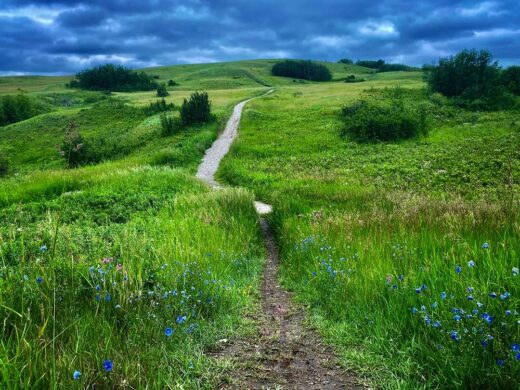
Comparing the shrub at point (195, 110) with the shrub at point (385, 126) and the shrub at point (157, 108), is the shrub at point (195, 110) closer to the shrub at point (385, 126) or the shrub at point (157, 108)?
the shrub at point (157, 108)

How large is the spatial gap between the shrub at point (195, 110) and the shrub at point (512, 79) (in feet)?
148

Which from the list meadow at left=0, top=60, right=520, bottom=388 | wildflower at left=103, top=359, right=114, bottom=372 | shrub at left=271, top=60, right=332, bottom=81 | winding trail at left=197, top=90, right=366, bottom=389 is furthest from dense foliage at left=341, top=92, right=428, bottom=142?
shrub at left=271, top=60, right=332, bottom=81

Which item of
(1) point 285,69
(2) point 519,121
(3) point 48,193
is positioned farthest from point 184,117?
(1) point 285,69

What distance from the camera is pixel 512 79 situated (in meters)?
59.0

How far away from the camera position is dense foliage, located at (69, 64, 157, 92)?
4508 inches

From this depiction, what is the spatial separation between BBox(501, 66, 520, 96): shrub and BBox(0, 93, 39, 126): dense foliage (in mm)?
78934

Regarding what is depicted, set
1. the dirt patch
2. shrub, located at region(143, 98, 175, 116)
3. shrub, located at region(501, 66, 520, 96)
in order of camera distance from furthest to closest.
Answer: shrub, located at region(501, 66, 520, 96)
shrub, located at region(143, 98, 175, 116)
the dirt patch

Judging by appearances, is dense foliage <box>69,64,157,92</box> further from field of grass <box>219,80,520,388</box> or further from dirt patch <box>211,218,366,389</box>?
dirt patch <box>211,218,366,389</box>

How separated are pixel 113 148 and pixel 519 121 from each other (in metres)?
37.2

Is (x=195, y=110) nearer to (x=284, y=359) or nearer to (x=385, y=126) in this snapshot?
(x=385, y=126)

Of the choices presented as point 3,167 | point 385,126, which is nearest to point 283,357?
point 385,126

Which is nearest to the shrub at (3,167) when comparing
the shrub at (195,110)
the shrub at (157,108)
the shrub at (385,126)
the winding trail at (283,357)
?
the shrub at (195,110)

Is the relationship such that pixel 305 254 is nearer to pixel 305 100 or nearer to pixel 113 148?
pixel 113 148

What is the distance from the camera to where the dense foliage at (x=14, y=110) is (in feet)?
219
